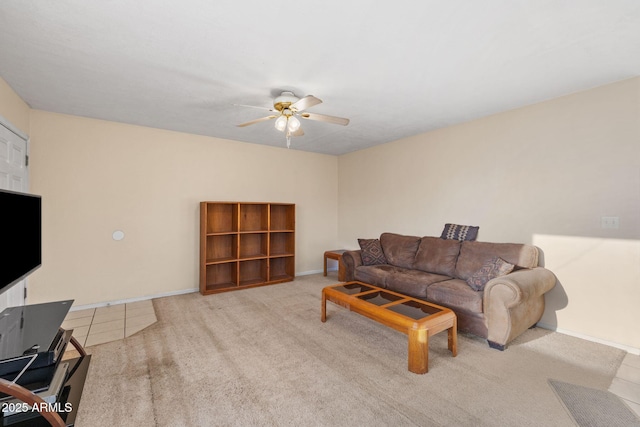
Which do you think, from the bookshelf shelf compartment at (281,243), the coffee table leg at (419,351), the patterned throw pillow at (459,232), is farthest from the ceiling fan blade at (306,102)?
the bookshelf shelf compartment at (281,243)

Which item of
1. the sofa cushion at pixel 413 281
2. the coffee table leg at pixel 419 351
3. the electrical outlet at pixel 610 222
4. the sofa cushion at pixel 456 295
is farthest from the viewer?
the sofa cushion at pixel 413 281

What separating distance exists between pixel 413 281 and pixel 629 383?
1.77 m

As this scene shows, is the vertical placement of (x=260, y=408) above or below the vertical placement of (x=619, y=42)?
below

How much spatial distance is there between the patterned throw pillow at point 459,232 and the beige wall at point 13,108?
507 centimetres

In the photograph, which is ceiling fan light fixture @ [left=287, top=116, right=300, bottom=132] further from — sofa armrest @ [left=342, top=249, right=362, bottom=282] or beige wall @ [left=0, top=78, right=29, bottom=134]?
beige wall @ [left=0, top=78, right=29, bottom=134]

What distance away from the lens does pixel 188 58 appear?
2.26 meters

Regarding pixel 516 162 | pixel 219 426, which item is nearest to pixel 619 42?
pixel 516 162

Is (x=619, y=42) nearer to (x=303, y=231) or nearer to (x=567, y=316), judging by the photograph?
(x=567, y=316)

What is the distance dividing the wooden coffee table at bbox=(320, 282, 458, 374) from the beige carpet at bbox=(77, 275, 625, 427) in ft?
0.51

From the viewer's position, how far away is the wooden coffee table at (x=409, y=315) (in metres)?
2.21

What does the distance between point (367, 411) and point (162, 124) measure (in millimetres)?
4158

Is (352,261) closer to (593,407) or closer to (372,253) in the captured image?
(372,253)

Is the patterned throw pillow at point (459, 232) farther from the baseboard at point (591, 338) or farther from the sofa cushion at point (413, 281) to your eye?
the baseboard at point (591, 338)

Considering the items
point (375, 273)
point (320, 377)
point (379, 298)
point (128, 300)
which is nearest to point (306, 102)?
point (379, 298)
